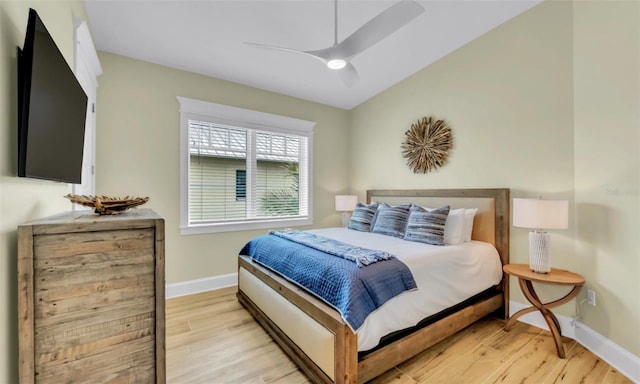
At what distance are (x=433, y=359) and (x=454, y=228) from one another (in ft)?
4.11

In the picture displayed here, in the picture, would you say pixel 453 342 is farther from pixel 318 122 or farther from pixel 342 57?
pixel 318 122

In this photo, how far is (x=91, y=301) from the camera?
41.8 inches

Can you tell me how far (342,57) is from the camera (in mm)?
2072

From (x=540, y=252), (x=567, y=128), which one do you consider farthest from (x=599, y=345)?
(x=567, y=128)

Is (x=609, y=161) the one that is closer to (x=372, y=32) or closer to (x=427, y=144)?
(x=427, y=144)

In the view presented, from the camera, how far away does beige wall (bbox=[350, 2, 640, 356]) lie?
1887 mm

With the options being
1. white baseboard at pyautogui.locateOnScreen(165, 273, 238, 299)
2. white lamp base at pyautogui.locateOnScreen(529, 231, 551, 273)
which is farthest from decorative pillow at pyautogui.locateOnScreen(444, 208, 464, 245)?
white baseboard at pyautogui.locateOnScreen(165, 273, 238, 299)

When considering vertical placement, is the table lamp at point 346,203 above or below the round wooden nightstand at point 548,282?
above

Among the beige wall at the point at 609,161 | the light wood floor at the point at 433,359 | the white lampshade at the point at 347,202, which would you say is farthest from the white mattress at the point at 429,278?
the white lampshade at the point at 347,202

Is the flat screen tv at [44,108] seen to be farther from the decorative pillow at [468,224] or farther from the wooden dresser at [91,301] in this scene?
the decorative pillow at [468,224]

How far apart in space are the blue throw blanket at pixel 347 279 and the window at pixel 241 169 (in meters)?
1.67

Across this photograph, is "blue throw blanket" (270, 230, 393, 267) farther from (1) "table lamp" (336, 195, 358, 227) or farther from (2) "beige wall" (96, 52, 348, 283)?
(1) "table lamp" (336, 195, 358, 227)

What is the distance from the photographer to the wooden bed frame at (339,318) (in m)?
1.59

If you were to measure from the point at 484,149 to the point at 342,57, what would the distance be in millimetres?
1923
